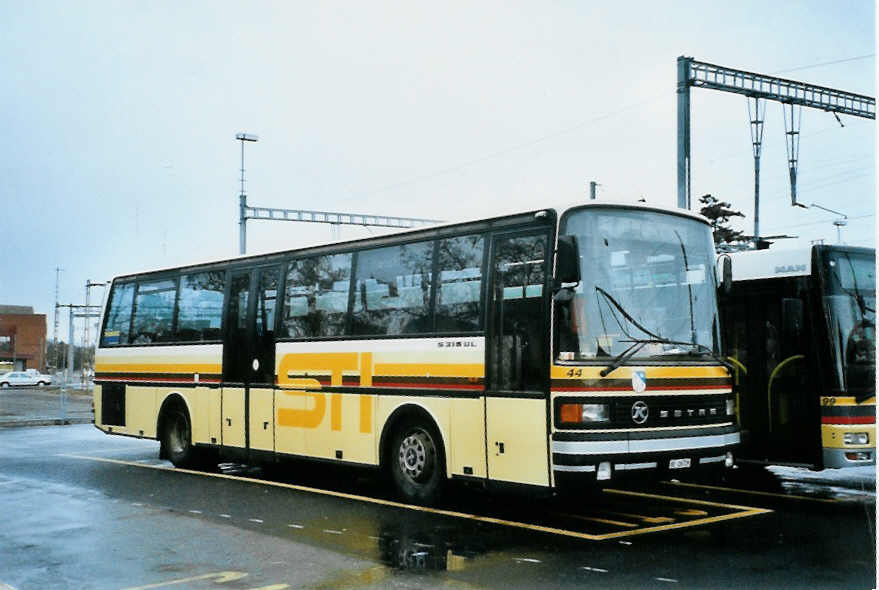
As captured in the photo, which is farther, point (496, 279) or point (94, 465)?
point (94, 465)

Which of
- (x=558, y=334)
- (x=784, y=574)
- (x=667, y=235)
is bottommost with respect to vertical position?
(x=784, y=574)

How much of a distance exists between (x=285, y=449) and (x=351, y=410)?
5.50 feet

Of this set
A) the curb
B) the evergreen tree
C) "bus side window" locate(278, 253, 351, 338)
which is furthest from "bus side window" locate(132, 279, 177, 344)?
the evergreen tree

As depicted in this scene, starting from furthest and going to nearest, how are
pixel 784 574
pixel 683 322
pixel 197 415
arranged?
pixel 197 415
pixel 683 322
pixel 784 574

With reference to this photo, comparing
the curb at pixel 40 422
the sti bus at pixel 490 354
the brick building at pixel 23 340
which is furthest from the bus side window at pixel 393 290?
the brick building at pixel 23 340

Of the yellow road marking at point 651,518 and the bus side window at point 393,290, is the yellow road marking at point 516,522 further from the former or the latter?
the bus side window at point 393,290

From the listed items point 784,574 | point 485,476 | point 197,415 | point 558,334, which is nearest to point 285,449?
point 197,415

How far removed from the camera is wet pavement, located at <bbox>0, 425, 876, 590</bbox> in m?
8.06

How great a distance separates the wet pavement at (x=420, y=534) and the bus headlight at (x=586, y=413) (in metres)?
0.97

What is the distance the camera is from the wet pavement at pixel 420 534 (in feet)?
26.5

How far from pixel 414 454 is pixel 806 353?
4.75 meters

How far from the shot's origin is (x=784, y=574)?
8031 mm

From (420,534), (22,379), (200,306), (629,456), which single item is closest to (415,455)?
(420,534)

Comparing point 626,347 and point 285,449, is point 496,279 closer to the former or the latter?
point 626,347
